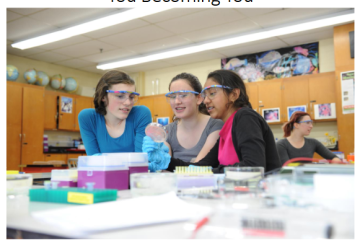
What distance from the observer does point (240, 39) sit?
18.4ft

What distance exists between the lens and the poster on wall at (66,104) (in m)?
6.98

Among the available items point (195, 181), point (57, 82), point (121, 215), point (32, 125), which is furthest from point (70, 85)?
point (121, 215)

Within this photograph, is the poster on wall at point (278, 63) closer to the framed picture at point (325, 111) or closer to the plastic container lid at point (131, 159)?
the framed picture at point (325, 111)

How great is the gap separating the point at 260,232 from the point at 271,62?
6.09 meters

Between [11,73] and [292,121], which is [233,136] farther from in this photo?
[11,73]

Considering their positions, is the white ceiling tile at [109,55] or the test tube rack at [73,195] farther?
the white ceiling tile at [109,55]

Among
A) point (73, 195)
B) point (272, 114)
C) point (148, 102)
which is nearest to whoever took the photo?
point (73, 195)

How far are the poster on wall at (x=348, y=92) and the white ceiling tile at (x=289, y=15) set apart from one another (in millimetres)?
1010

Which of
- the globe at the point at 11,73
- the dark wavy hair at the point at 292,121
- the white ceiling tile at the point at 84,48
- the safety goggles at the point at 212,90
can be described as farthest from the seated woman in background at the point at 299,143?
the globe at the point at 11,73

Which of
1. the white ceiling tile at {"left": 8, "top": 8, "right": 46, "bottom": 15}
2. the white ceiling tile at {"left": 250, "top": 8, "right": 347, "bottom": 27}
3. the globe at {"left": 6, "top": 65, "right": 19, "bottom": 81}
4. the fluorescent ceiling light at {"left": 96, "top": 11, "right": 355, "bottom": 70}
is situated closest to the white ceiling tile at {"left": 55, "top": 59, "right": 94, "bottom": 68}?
the fluorescent ceiling light at {"left": 96, "top": 11, "right": 355, "bottom": 70}

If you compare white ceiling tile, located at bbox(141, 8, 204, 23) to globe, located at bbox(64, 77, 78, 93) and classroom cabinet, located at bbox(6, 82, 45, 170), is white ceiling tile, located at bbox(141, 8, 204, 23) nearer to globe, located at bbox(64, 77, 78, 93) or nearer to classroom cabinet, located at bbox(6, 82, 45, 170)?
classroom cabinet, located at bbox(6, 82, 45, 170)

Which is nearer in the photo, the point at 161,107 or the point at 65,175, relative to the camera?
the point at 65,175

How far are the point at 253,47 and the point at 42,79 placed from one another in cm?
428
